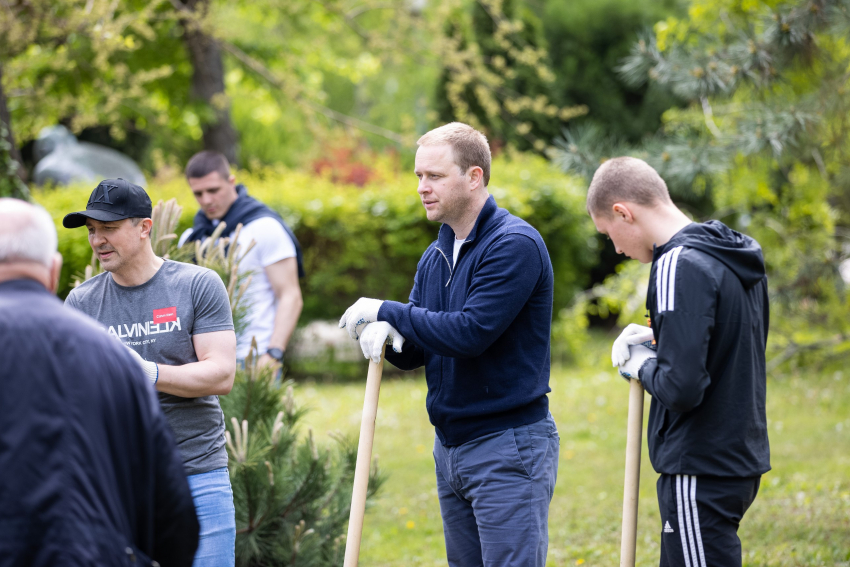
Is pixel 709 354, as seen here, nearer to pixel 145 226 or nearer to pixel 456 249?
pixel 456 249

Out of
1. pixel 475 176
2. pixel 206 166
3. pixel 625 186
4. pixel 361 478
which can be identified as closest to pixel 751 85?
pixel 625 186

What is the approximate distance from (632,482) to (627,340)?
0.52m

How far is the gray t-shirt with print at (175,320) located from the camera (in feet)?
9.18

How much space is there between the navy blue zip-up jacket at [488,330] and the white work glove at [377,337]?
0.11ft

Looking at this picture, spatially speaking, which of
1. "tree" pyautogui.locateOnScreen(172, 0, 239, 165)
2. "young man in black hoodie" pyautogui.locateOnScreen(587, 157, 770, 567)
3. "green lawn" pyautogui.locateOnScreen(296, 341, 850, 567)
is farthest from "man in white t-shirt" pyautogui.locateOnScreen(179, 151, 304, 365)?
"tree" pyautogui.locateOnScreen(172, 0, 239, 165)

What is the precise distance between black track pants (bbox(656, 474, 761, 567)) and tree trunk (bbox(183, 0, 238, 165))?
30.2 feet

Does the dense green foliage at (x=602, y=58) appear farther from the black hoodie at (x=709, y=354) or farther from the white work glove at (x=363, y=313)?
the white work glove at (x=363, y=313)

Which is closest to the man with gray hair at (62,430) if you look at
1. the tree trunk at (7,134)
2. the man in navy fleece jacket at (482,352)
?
the man in navy fleece jacket at (482,352)

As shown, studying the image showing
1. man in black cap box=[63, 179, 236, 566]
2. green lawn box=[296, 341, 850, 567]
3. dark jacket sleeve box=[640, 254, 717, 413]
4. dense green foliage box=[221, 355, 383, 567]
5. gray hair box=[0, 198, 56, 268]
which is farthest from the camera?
green lawn box=[296, 341, 850, 567]

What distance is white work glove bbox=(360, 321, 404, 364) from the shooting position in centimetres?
279

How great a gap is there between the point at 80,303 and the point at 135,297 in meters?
0.23

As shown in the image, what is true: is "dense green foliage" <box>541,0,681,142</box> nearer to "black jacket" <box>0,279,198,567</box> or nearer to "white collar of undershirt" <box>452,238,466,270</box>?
"white collar of undershirt" <box>452,238,466,270</box>

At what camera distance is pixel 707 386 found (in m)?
2.62

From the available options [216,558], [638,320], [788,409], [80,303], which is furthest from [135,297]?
[638,320]
